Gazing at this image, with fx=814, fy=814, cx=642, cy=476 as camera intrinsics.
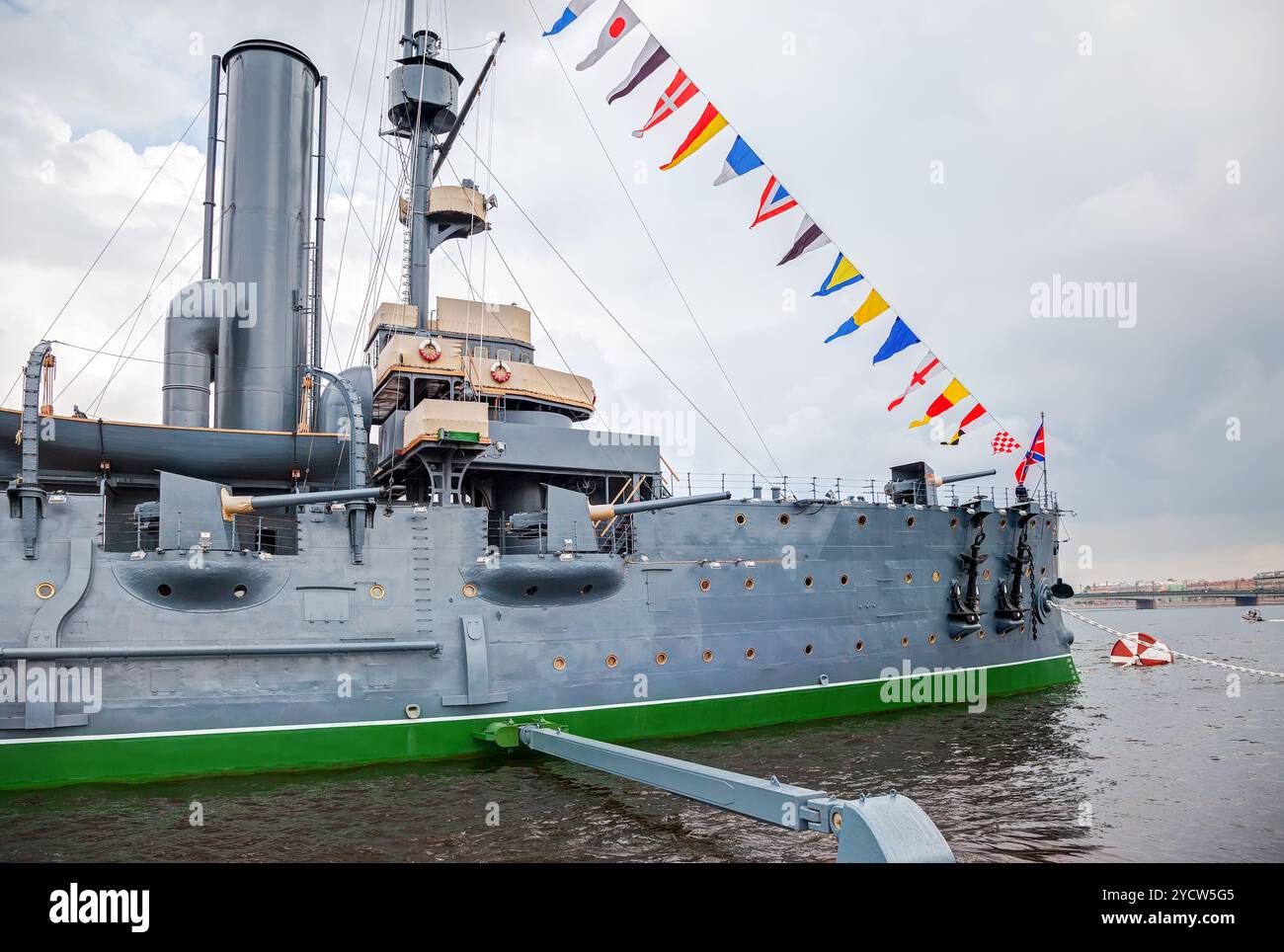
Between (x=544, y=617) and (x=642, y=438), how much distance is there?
4.90 m

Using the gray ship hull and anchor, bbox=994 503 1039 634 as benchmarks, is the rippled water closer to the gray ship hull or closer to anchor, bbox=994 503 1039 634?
the gray ship hull

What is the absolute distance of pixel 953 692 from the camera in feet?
64.3

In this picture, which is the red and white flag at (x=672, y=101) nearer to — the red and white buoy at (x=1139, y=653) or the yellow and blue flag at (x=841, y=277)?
the yellow and blue flag at (x=841, y=277)

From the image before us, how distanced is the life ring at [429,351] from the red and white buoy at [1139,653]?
28374mm

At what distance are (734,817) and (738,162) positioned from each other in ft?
37.5

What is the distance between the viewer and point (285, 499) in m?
13.0

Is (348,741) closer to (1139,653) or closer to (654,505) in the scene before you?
(654,505)

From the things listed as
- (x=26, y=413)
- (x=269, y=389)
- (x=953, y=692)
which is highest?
(x=269, y=389)

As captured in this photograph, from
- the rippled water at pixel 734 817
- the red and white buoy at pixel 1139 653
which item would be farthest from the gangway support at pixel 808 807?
the red and white buoy at pixel 1139 653

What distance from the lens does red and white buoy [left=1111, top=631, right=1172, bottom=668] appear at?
31.1m

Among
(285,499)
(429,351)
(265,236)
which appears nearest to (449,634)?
(285,499)

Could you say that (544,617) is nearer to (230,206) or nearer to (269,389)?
(269,389)

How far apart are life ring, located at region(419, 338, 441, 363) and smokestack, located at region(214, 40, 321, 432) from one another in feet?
9.13
